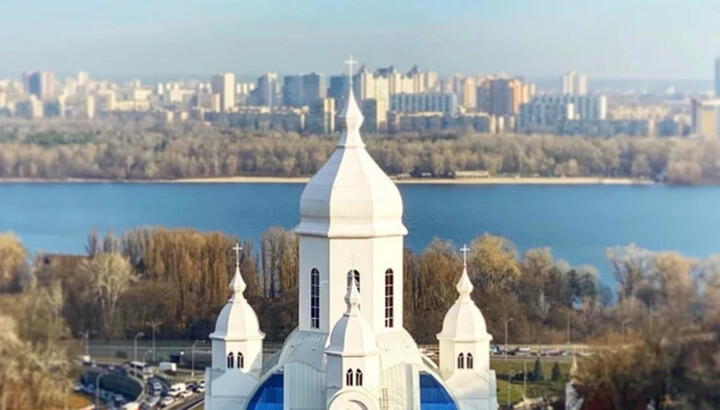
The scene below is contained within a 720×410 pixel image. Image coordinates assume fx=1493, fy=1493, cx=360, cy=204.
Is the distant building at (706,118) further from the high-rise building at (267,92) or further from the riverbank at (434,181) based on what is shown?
the high-rise building at (267,92)

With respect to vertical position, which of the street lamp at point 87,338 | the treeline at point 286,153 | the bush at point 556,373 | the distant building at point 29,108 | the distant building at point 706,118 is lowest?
the bush at point 556,373

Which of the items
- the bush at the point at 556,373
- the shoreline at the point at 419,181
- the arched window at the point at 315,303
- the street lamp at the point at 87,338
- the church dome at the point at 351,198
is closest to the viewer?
the church dome at the point at 351,198

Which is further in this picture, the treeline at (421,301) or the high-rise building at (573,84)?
the high-rise building at (573,84)

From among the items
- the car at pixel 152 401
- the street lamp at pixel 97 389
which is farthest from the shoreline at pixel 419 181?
the car at pixel 152 401

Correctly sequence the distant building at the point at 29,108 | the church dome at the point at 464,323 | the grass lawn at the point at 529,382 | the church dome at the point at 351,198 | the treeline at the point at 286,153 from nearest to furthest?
1. the church dome at the point at 351,198
2. the church dome at the point at 464,323
3. the grass lawn at the point at 529,382
4. the distant building at the point at 29,108
5. the treeline at the point at 286,153

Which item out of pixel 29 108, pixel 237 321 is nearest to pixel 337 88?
pixel 29 108

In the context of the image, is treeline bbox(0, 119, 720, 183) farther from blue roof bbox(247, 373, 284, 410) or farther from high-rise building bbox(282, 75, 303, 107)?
blue roof bbox(247, 373, 284, 410)

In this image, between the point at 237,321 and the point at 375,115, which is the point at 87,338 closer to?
the point at 375,115
